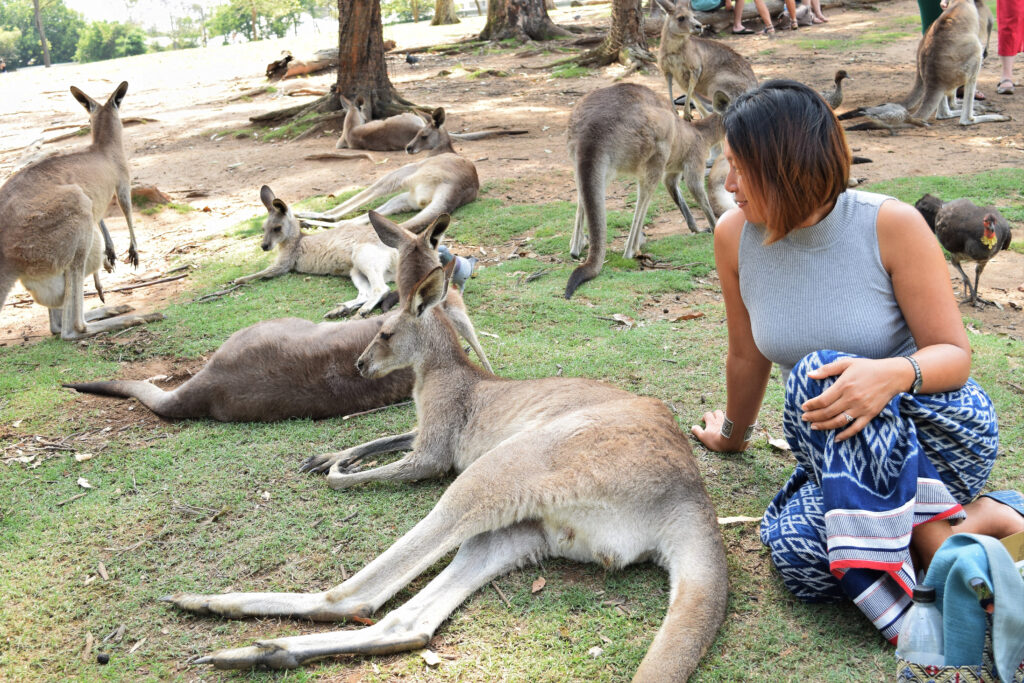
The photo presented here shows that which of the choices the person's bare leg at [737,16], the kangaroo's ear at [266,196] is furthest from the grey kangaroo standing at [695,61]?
the person's bare leg at [737,16]

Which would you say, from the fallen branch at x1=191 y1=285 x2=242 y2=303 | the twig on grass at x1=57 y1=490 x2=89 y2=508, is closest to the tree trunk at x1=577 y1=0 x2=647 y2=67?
the fallen branch at x1=191 y1=285 x2=242 y2=303

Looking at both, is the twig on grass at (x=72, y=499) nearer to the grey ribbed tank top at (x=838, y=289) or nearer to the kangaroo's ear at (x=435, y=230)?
the kangaroo's ear at (x=435, y=230)

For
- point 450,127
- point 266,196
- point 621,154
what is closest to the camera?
point 621,154

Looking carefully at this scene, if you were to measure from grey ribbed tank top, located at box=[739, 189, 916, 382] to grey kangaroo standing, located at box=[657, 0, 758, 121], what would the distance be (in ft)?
21.4

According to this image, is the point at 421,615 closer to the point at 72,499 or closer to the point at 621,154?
the point at 72,499

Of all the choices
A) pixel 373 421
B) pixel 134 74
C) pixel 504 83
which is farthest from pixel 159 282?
pixel 134 74

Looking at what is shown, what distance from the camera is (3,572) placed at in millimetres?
2713

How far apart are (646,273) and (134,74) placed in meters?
15.9

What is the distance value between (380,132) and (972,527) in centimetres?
825

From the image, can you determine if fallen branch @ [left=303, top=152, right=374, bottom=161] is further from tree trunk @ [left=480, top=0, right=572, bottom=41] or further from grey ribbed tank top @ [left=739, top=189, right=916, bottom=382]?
tree trunk @ [left=480, top=0, right=572, bottom=41]

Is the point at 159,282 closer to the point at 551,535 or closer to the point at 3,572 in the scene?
the point at 3,572

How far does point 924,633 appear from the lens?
176cm

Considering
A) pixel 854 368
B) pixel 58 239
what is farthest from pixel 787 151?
pixel 58 239

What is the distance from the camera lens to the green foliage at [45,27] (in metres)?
35.5
